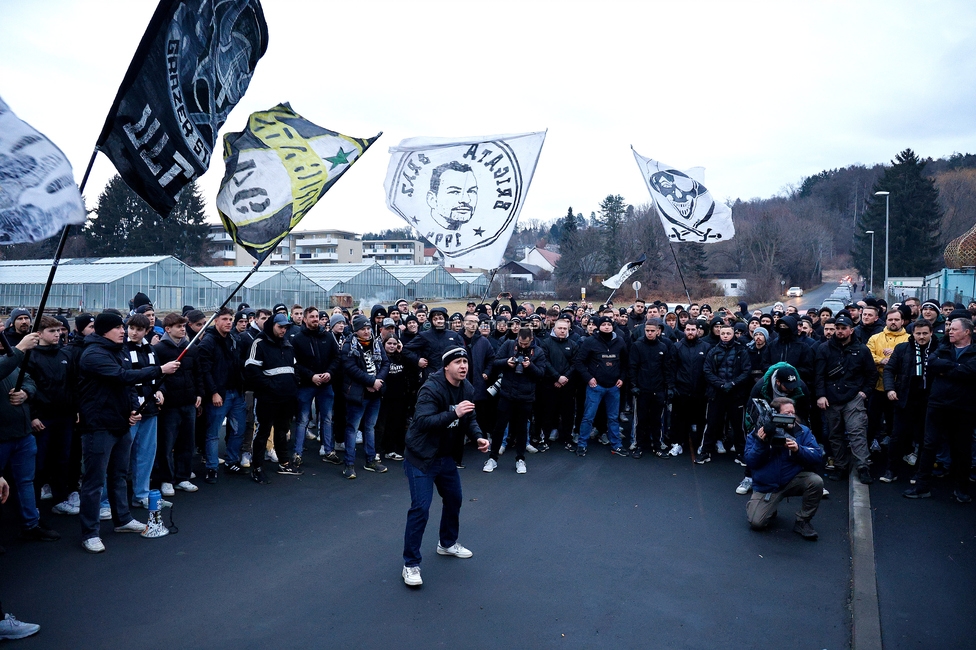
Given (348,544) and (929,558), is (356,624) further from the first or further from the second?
(929,558)

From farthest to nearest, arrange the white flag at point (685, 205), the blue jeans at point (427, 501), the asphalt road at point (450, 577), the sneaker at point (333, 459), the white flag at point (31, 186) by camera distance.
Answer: the white flag at point (685, 205), the sneaker at point (333, 459), the blue jeans at point (427, 501), the asphalt road at point (450, 577), the white flag at point (31, 186)

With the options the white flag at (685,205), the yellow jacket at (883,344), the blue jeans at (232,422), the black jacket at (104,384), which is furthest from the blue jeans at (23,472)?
the white flag at (685,205)

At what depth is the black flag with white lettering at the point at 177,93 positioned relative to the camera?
16.2 feet

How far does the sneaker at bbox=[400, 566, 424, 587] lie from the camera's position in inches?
203

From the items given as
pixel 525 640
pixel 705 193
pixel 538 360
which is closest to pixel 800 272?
pixel 705 193

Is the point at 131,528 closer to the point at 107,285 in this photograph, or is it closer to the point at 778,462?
the point at 778,462

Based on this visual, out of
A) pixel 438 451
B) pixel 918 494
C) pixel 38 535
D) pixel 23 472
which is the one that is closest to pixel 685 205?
pixel 918 494

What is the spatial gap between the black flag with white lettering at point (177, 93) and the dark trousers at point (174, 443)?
289 cm

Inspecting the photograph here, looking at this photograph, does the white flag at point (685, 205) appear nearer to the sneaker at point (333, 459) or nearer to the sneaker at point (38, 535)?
the sneaker at point (333, 459)

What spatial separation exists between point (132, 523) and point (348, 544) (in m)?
2.13

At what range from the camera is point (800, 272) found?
80562mm

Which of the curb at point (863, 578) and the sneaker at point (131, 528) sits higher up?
the sneaker at point (131, 528)

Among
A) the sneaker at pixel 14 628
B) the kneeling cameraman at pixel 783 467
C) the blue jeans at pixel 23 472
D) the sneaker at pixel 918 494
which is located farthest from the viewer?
the sneaker at pixel 918 494

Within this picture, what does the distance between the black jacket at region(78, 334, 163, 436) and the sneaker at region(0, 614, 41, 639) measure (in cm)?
179
